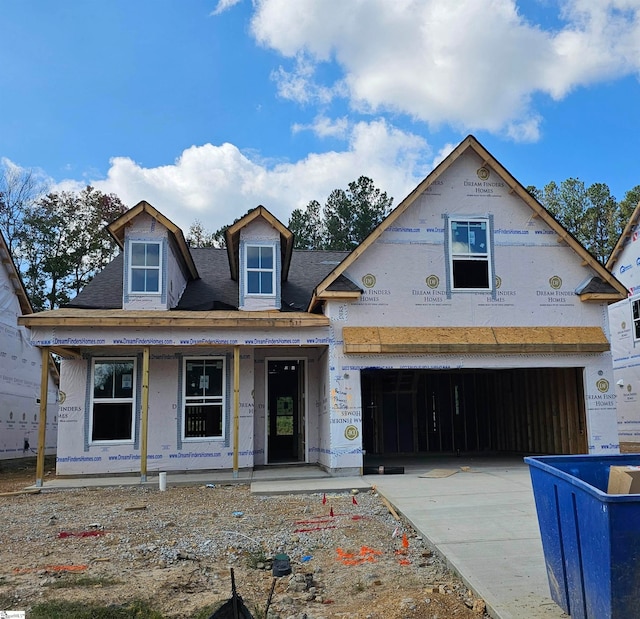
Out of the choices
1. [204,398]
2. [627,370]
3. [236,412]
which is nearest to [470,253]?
[236,412]

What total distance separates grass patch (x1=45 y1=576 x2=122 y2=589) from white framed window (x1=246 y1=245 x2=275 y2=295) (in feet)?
27.8

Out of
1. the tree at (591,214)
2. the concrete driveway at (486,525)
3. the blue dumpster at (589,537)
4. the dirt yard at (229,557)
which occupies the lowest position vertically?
the dirt yard at (229,557)

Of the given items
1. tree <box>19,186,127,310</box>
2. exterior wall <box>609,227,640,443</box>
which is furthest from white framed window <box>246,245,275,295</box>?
tree <box>19,186,127,310</box>

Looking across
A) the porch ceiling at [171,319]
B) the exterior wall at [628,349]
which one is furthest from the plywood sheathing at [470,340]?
the exterior wall at [628,349]

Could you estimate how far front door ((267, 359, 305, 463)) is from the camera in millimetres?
→ 15180

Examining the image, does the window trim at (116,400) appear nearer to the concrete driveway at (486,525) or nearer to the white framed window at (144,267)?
the white framed window at (144,267)

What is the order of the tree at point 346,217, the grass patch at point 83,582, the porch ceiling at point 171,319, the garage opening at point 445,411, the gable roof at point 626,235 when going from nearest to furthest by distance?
the grass patch at point 83,582 < the porch ceiling at point 171,319 < the garage opening at point 445,411 < the gable roof at point 626,235 < the tree at point 346,217

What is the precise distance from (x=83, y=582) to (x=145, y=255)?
353 inches

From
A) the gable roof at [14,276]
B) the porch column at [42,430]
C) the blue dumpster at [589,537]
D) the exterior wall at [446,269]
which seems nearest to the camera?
the blue dumpster at [589,537]

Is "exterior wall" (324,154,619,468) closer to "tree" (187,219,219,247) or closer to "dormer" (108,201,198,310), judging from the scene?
"dormer" (108,201,198,310)

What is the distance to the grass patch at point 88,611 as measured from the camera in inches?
179

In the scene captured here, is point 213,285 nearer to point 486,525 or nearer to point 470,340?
point 470,340

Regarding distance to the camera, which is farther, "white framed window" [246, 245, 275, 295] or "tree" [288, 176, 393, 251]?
"tree" [288, 176, 393, 251]

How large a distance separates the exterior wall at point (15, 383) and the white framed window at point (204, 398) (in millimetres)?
8393
